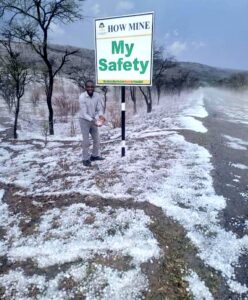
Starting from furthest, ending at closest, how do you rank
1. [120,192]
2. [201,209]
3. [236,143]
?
[236,143] < [120,192] < [201,209]

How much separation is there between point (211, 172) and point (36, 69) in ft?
42.7

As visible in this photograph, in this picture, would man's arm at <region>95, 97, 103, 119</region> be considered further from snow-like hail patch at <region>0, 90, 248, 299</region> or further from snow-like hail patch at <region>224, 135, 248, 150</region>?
snow-like hail patch at <region>224, 135, 248, 150</region>

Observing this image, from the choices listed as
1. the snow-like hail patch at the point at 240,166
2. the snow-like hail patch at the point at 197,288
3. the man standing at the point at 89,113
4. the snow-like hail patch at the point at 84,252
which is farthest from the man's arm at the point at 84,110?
the snow-like hail patch at the point at 197,288

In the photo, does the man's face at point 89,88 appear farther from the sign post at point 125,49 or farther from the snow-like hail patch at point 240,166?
the snow-like hail patch at point 240,166

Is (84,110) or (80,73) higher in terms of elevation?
(80,73)

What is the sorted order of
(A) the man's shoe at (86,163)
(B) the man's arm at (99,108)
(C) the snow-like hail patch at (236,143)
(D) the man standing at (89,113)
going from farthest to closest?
(C) the snow-like hail patch at (236,143) < (A) the man's shoe at (86,163) < (B) the man's arm at (99,108) < (D) the man standing at (89,113)

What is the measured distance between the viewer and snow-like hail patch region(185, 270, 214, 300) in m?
2.93

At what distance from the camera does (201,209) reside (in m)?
4.53

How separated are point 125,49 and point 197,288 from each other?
16.8 feet

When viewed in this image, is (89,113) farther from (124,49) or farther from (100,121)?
(124,49)

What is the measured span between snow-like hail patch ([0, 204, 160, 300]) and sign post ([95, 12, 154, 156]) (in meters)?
3.32

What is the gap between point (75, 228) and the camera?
161 inches

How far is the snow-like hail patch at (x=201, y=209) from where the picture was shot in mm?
3457

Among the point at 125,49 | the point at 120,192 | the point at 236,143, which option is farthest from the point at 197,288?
the point at 236,143
